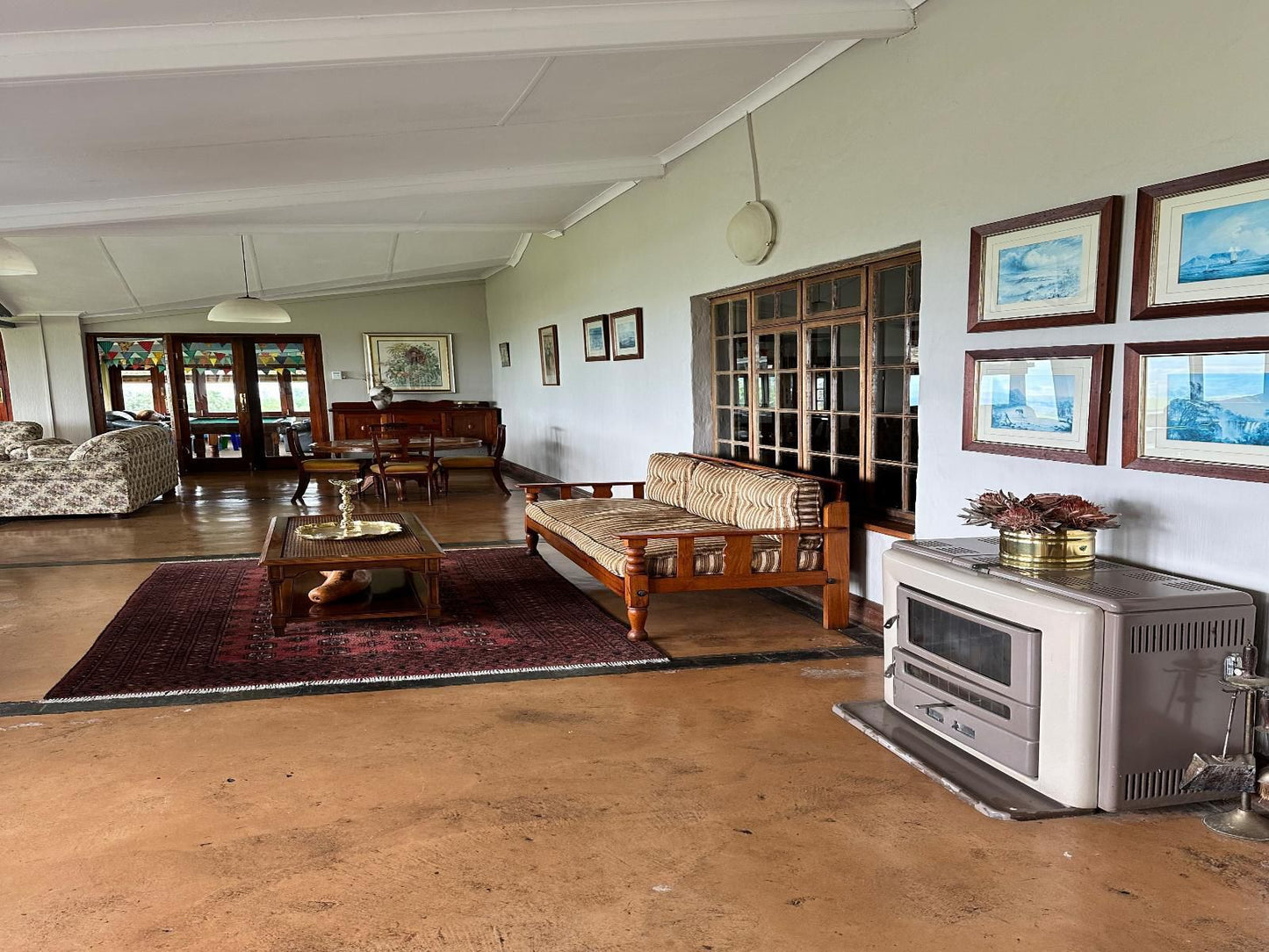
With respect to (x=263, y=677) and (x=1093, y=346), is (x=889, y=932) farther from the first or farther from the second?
(x=263, y=677)

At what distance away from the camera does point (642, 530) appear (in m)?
4.50

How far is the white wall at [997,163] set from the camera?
8.30 ft

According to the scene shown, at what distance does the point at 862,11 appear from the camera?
3635mm

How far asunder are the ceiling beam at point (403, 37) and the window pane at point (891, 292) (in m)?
1.12

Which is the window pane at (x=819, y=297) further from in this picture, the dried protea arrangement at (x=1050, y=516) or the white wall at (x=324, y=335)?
the white wall at (x=324, y=335)

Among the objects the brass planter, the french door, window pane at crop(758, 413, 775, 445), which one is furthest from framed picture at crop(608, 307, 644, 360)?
the french door

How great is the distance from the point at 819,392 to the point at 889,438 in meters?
0.64

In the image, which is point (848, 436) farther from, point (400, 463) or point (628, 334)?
point (400, 463)

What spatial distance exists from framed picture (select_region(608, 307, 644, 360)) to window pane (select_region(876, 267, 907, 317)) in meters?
2.89

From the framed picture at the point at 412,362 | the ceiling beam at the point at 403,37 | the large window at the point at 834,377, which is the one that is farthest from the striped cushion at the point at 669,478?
the framed picture at the point at 412,362

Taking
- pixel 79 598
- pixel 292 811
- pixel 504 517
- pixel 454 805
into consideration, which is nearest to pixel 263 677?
pixel 292 811

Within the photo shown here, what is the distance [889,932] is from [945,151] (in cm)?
295

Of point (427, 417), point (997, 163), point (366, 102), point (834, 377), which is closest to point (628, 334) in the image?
point (834, 377)

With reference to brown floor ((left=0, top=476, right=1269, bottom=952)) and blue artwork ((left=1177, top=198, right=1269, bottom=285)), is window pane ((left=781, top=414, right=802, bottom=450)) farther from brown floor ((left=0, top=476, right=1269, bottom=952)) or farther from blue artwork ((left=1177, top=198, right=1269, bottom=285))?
blue artwork ((left=1177, top=198, right=1269, bottom=285))
